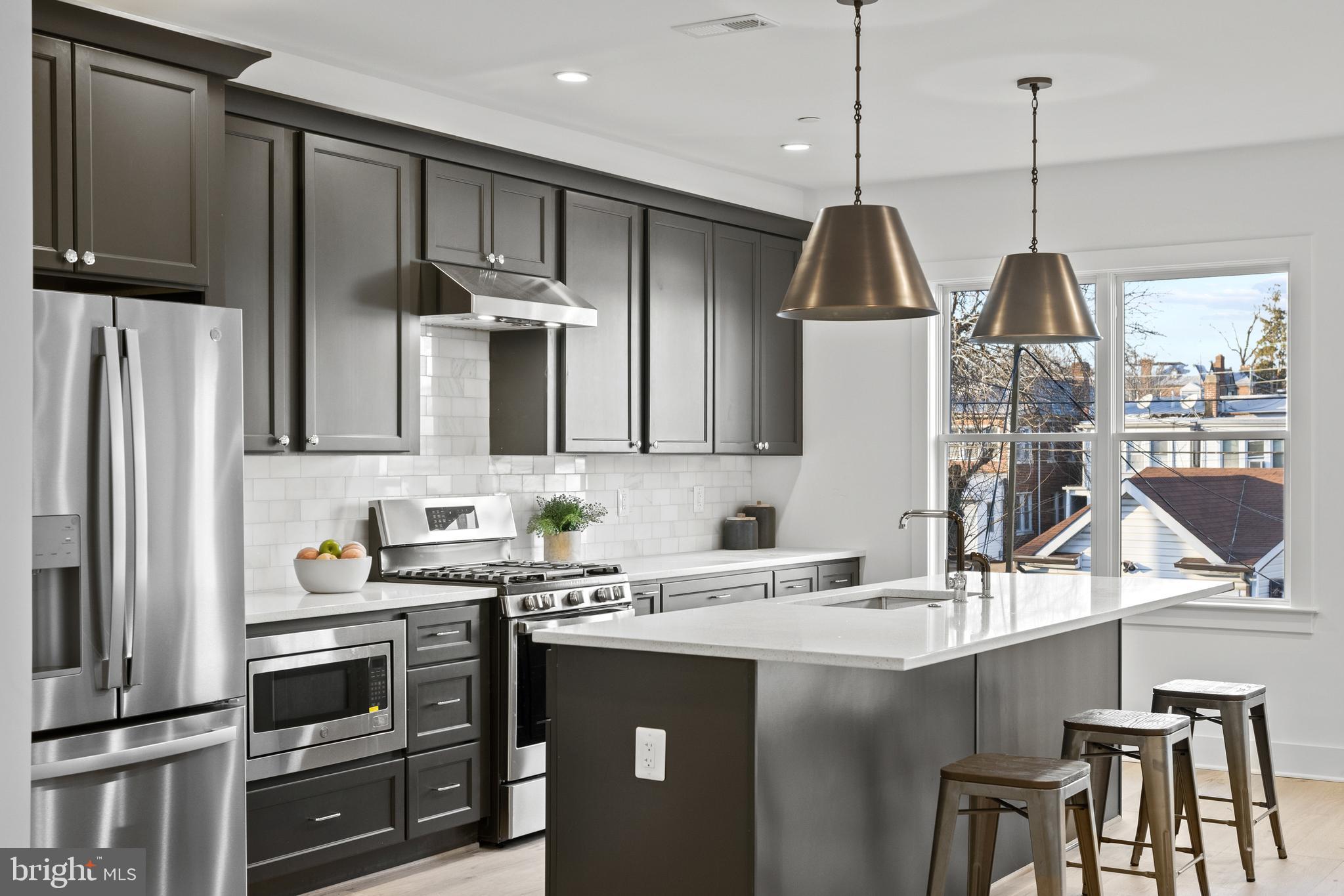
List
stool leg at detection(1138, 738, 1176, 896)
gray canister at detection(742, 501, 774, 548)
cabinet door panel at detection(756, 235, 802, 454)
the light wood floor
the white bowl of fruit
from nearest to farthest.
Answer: stool leg at detection(1138, 738, 1176, 896)
the light wood floor
the white bowl of fruit
cabinet door panel at detection(756, 235, 802, 454)
gray canister at detection(742, 501, 774, 548)

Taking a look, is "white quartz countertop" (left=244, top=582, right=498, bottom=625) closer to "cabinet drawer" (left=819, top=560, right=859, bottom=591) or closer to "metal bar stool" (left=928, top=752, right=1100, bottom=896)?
"metal bar stool" (left=928, top=752, right=1100, bottom=896)

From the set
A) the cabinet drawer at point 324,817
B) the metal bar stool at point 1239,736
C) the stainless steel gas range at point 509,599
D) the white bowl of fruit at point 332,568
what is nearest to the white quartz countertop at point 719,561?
the stainless steel gas range at point 509,599

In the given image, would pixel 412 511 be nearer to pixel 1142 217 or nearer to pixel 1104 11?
pixel 1104 11

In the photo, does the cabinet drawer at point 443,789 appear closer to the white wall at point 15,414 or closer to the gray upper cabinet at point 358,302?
the gray upper cabinet at point 358,302

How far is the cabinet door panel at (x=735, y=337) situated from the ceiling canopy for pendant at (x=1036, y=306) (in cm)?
223

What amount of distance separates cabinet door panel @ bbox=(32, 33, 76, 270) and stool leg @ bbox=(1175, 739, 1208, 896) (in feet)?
11.3

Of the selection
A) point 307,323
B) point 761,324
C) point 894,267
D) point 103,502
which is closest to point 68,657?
point 103,502

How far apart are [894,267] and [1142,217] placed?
3173mm

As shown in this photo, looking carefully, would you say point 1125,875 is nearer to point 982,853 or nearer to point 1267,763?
point 1267,763

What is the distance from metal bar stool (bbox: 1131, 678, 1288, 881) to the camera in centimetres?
411

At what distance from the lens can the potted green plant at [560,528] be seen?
5.46 metres

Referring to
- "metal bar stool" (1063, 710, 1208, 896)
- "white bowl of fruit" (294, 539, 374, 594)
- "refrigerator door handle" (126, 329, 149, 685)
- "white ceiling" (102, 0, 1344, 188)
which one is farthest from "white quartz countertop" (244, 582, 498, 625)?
"metal bar stool" (1063, 710, 1208, 896)

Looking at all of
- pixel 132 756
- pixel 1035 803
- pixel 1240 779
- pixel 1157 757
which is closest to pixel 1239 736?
pixel 1240 779

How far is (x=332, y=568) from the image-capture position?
4258 mm
